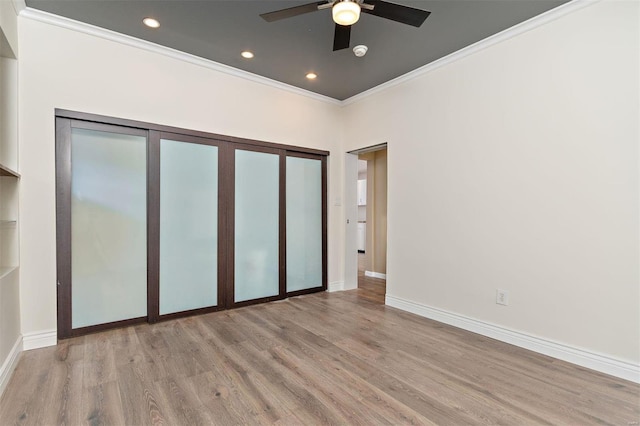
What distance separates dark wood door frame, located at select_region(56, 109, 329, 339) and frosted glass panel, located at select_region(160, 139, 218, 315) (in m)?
0.06

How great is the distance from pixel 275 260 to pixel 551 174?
10.0 ft

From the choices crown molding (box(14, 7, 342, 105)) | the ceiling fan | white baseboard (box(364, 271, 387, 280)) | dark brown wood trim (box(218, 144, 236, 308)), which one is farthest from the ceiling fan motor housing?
white baseboard (box(364, 271, 387, 280))

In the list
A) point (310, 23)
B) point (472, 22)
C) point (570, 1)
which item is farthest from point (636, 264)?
point (310, 23)

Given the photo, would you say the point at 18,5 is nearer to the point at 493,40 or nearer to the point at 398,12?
the point at 398,12

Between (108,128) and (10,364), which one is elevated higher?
(108,128)

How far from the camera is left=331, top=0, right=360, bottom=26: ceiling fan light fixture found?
1869 mm

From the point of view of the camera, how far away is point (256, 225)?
390cm

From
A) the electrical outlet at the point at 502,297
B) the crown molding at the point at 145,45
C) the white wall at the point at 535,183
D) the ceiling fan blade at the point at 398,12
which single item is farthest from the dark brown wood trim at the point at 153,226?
the electrical outlet at the point at 502,297

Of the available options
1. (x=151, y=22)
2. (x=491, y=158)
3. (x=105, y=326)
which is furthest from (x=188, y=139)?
(x=491, y=158)

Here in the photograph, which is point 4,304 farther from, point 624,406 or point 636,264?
point 636,264

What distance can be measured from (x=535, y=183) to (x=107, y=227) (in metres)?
3.89

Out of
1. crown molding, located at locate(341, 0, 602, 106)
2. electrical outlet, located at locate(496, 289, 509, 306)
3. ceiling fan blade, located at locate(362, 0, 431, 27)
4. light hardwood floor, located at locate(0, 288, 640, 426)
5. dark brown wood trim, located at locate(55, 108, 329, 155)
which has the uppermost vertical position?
crown molding, located at locate(341, 0, 602, 106)

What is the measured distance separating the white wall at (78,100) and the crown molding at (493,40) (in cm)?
171

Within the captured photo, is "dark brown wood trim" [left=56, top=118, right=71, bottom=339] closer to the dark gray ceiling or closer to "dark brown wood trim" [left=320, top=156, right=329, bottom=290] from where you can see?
the dark gray ceiling
